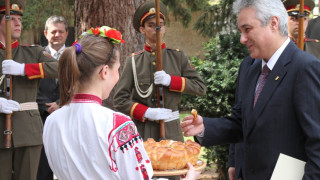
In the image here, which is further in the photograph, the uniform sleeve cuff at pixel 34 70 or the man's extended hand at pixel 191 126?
the uniform sleeve cuff at pixel 34 70

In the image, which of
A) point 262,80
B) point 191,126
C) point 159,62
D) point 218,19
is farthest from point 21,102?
point 218,19

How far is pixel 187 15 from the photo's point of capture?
1090cm

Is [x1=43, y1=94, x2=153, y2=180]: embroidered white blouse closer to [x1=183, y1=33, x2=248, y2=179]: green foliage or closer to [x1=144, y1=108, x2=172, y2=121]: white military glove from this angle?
[x1=144, y1=108, x2=172, y2=121]: white military glove

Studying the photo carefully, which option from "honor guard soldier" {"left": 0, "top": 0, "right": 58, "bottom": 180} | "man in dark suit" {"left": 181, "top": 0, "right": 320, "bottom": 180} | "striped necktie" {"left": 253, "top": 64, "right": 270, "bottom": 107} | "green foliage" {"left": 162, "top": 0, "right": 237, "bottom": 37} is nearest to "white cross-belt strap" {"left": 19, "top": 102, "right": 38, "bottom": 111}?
"honor guard soldier" {"left": 0, "top": 0, "right": 58, "bottom": 180}

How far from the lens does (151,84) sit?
13.3 ft

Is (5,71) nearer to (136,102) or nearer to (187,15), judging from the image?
(136,102)

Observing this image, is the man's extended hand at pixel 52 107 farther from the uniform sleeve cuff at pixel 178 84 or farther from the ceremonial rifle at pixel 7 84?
the uniform sleeve cuff at pixel 178 84

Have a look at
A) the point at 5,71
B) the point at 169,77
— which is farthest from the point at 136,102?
the point at 5,71

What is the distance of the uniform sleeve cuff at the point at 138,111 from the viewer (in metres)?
3.90

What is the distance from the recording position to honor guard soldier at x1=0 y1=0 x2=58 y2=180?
13.1 ft

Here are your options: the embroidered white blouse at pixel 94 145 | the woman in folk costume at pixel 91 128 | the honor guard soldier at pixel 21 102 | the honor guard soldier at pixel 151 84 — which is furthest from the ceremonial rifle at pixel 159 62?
the embroidered white blouse at pixel 94 145

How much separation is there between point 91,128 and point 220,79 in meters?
3.51

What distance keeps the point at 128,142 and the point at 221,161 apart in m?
3.76

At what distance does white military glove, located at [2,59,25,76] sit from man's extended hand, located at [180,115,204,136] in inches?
75.4
